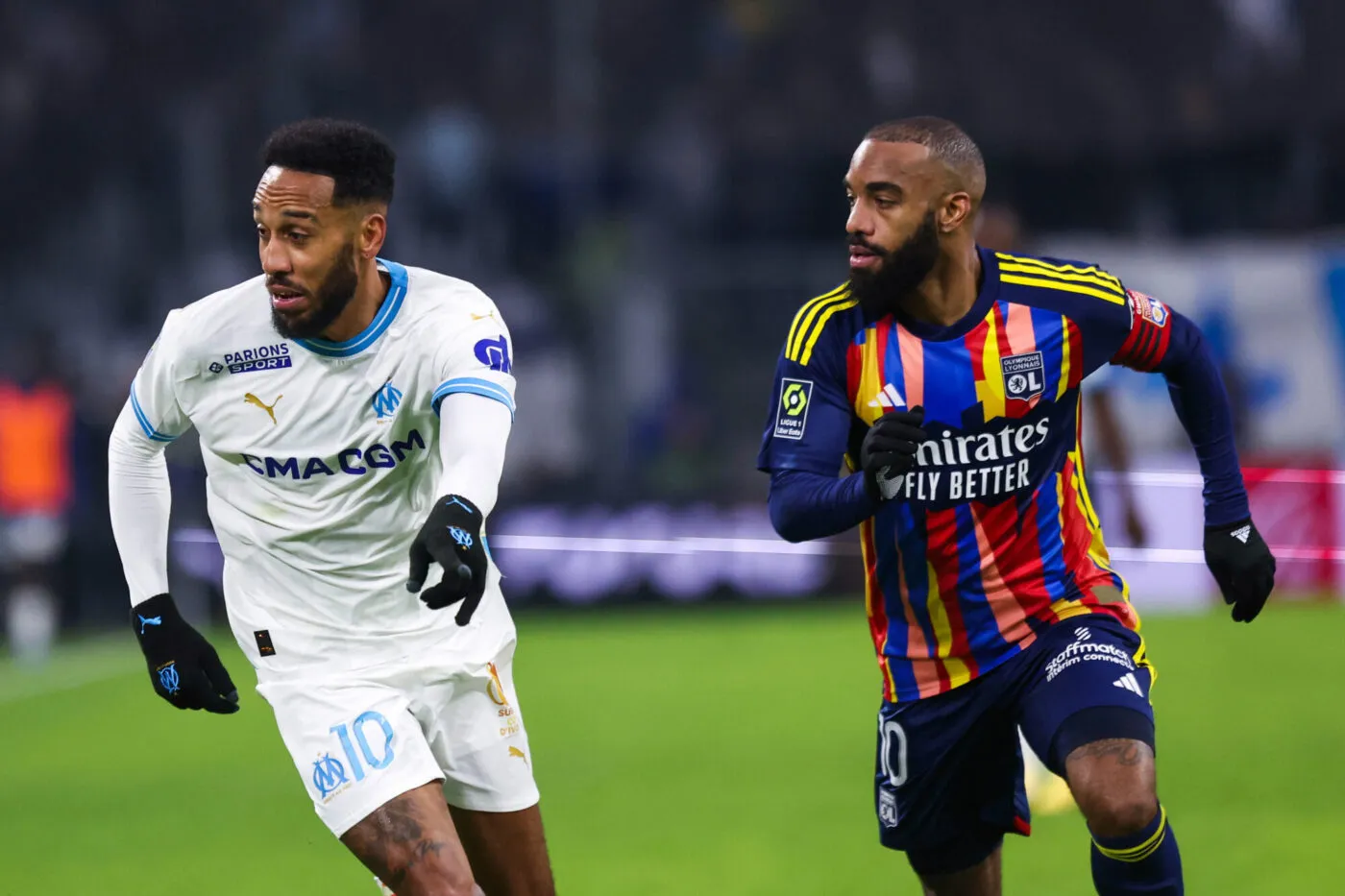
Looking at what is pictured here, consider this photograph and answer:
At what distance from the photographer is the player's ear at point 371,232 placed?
14.4 ft

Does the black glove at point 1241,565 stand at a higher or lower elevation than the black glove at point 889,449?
lower

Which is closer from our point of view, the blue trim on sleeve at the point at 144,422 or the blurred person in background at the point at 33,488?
the blue trim on sleeve at the point at 144,422

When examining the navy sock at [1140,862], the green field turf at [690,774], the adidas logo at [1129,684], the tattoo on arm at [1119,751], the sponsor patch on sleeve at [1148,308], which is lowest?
the green field turf at [690,774]

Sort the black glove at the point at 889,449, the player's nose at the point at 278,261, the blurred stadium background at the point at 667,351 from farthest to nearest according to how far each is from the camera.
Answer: the blurred stadium background at the point at 667,351 < the player's nose at the point at 278,261 < the black glove at the point at 889,449

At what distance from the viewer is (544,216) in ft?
57.5

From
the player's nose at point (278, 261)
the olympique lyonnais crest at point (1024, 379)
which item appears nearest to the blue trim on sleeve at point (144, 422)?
the player's nose at point (278, 261)

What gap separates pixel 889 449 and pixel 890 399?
51 cm

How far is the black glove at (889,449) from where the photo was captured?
13.1 ft

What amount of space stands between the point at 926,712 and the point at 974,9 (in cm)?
1477

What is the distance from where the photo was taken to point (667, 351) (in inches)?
607

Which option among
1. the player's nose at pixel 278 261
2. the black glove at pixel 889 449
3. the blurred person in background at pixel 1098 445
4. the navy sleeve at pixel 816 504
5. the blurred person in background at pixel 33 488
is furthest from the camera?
the blurred person in background at pixel 33 488

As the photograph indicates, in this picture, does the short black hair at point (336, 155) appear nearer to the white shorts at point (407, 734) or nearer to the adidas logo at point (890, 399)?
the white shorts at point (407, 734)

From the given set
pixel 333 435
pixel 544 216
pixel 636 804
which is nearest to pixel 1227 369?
pixel 544 216

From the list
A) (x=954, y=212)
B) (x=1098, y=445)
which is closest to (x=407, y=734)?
(x=954, y=212)
